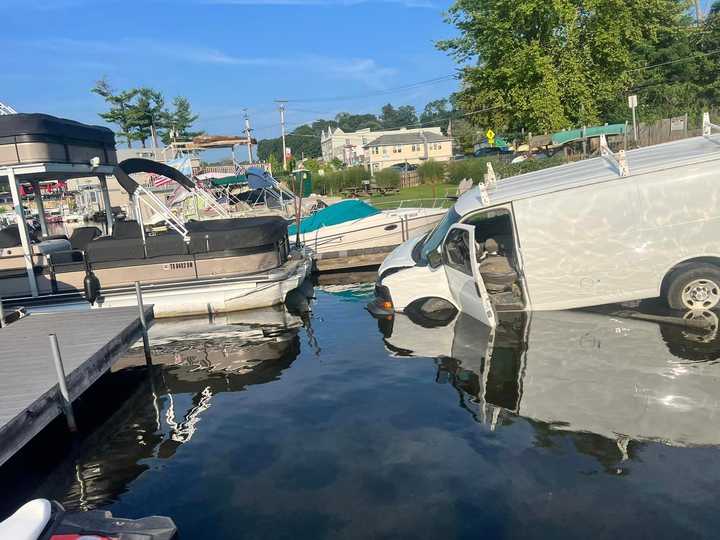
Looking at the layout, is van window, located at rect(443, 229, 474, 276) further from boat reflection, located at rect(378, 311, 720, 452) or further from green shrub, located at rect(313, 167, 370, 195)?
green shrub, located at rect(313, 167, 370, 195)

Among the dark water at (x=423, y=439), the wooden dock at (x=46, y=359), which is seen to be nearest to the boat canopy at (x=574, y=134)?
the dark water at (x=423, y=439)

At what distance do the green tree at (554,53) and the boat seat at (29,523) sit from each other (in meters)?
26.0

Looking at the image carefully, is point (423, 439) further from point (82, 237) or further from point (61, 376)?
point (82, 237)

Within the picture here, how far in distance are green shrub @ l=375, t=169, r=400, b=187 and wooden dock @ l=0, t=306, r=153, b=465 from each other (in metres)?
32.5

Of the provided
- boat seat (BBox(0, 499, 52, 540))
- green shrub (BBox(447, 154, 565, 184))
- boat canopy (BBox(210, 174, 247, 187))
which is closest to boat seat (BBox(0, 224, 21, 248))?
boat seat (BBox(0, 499, 52, 540))

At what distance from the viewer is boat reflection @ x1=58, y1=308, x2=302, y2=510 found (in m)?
6.53

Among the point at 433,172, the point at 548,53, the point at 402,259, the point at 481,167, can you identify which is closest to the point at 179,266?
the point at 402,259

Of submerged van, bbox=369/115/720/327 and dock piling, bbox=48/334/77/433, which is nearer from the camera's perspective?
dock piling, bbox=48/334/77/433

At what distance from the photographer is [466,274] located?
31.3 ft

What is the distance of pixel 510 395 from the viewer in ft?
24.6

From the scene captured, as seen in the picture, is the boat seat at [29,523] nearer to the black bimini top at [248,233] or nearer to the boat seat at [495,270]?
the boat seat at [495,270]

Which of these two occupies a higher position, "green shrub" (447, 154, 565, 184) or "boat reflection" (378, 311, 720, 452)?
"green shrub" (447, 154, 565, 184)

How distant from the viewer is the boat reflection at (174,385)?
6.53 meters

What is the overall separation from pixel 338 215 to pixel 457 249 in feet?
29.8
